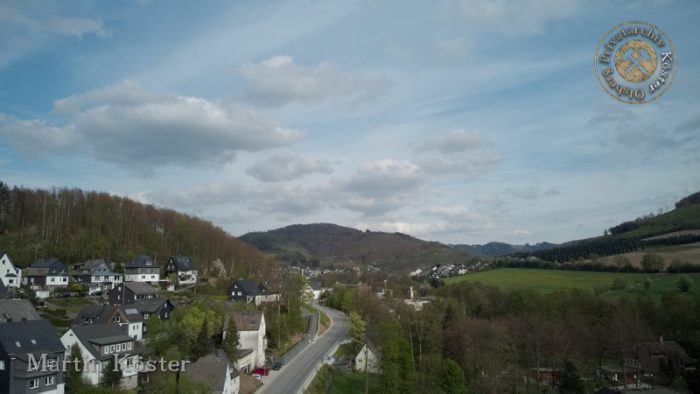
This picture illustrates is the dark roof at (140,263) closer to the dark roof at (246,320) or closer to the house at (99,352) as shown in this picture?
the dark roof at (246,320)

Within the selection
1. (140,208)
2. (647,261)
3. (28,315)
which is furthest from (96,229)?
(647,261)

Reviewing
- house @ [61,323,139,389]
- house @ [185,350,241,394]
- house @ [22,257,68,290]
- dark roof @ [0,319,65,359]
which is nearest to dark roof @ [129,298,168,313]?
house @ [61,323,139,389]

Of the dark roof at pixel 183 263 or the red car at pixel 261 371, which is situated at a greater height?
the dark roof at pixel 183 263

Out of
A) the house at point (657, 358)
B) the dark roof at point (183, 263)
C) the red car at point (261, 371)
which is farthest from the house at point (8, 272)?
the house at point (657, 358)

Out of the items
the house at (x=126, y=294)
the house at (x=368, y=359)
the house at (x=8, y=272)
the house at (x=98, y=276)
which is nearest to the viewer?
the house at (x=368, y=359)

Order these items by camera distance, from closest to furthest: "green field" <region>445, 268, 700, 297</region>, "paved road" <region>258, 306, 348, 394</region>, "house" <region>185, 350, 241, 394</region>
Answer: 1. "house" <region>185, 350, 241, 394</region>
2. "paved road" <region>258, 306, 348, 394</region>
3. "green field" <region>445, 268, 700, 297</region>

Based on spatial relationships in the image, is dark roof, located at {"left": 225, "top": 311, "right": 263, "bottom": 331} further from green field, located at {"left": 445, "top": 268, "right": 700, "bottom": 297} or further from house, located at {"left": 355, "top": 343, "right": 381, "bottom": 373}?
green field, located at {"left": 445, "top": 268, "right": 700, "bottom": 297}

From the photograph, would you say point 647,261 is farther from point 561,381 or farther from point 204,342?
point 204,342
